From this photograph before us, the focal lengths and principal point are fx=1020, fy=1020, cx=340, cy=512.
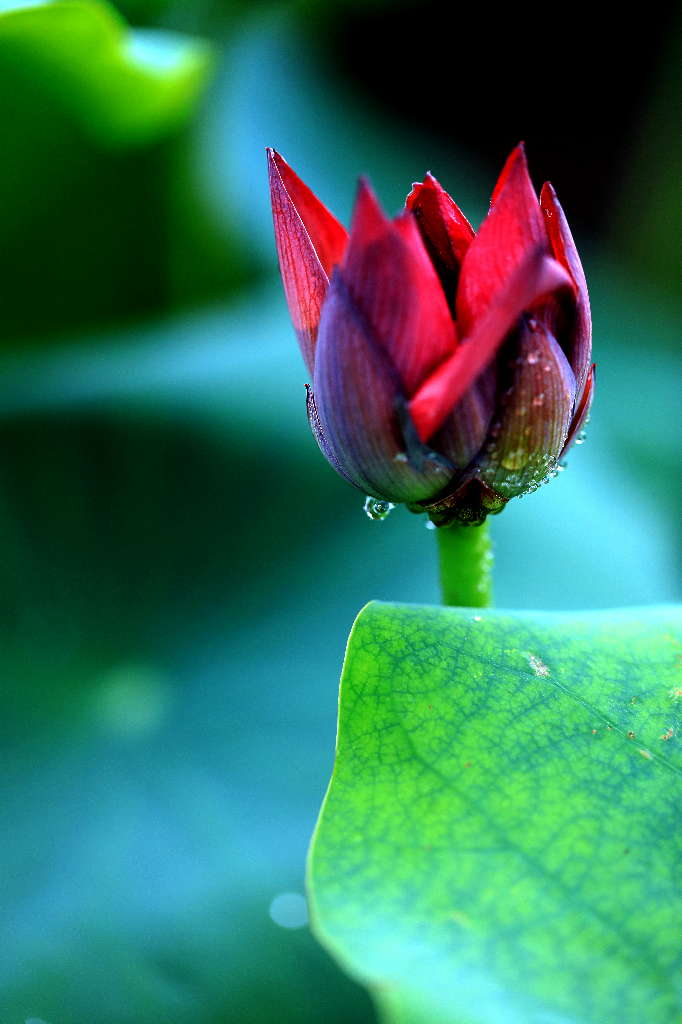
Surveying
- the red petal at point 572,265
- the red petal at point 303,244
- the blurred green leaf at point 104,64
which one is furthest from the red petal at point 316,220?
the blurred green leaf at point 104,64

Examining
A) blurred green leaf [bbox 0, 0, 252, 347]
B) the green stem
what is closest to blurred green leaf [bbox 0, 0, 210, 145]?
blurred green leaf [bbox 0, 0, 252, 347]

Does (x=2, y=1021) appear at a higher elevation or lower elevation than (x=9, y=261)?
lower

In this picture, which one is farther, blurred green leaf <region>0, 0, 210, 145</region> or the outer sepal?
blurred green leaf <region>0, 0, 210, 145</region>

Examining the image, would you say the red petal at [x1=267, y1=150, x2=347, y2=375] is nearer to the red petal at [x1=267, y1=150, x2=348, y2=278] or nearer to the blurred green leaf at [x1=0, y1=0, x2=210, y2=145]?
the red petal at [x1=267, y1=150, x2=348, y2=278]

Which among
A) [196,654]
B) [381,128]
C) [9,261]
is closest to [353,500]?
[196,654]

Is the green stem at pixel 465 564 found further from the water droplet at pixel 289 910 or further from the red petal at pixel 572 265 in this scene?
the water droplet at pixel 289 910

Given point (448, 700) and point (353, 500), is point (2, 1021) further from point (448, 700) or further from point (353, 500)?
point (353, 500)
